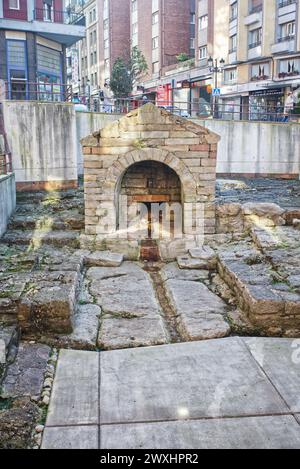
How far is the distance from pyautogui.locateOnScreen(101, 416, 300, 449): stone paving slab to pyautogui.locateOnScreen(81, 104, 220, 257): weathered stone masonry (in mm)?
6858

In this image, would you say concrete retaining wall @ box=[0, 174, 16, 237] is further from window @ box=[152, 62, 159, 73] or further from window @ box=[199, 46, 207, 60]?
window @ box=[152, 62, 159, 73]

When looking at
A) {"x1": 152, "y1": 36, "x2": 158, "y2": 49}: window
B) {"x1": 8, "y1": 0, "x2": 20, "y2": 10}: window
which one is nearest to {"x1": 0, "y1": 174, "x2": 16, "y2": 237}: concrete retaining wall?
{"x1": 8, "y1": 0, "x2": 20, "y2": 10}: window

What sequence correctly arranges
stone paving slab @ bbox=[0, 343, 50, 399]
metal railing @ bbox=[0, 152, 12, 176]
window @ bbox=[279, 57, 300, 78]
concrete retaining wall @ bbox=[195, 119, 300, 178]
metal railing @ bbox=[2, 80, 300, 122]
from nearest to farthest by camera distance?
1. stone paving slab @ bbox=[0, 343, 50, 399]
2. metal railing @ bbox=[0, 152, 12, 176]
3. metal railing @ bbox=[2, 80, 300, 122]
4. concrete retaining wall @ bbox=[195, 119, 300, 178]
5. window @ bbox=[279, 57, 300, 78]

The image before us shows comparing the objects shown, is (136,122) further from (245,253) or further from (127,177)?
(245,253)

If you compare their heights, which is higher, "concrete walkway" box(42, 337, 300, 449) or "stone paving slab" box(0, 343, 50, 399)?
"stone paving slab" box(0, 343, 50, 399)

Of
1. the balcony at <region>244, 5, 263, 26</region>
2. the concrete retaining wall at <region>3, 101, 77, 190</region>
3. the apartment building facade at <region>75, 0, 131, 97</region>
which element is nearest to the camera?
the concrete retaining wall at <region>3, 101, 77, 190</region>

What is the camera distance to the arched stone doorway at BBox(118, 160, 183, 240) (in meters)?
12.9

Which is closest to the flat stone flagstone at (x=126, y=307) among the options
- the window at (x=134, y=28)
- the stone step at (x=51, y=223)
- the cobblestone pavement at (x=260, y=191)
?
the stone step at (x=51, y=223)

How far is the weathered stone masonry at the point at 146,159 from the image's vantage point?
1134 centimetres

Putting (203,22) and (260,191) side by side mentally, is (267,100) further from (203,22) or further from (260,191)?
(260,191)

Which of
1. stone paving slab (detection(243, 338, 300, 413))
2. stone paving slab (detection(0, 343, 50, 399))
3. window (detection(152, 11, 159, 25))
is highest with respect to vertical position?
window (detection(152, 11, 159, 25))

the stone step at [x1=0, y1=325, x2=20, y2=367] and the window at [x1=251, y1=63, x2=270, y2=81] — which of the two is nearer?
the stone step at [x1=0, y1=325, x2=20, y2=367]

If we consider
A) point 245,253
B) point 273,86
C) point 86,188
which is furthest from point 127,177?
point 273,86

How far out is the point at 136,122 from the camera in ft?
37.2
